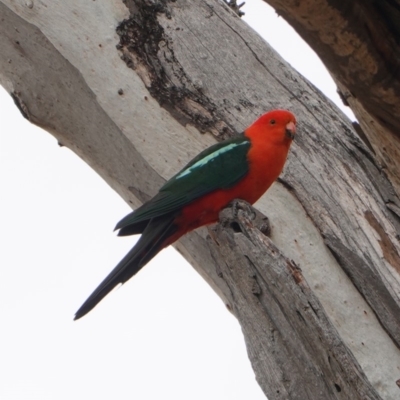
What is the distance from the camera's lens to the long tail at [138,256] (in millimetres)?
4176

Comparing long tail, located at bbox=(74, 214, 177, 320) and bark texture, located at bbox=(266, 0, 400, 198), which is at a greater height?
bark texture, located at bbox=(266, 0, 400, 198)

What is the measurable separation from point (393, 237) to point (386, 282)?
328 millimetres

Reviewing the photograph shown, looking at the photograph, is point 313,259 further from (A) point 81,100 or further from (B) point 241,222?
(A) point 81,100

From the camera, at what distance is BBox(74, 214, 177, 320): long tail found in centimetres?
418

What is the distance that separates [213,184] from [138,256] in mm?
615

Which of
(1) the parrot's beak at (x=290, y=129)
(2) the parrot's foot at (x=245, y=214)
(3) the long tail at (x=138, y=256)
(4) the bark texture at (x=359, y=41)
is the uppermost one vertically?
(1) the parrot's beak at (x=290, y=129)

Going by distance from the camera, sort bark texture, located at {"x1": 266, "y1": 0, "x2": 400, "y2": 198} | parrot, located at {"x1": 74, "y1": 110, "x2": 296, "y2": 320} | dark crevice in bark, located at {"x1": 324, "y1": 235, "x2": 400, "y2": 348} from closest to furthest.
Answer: bark texture, located at {"x1": 266, "y1": 0, "x2": 400, "y2": 198} < dark crevice in bark, located at {"x1": 324, "y1": 235, "x2": 400, "y2": 348} < parrot, located at {"x1": 74, "y1": 110, "x2": 296, "y2": 320}

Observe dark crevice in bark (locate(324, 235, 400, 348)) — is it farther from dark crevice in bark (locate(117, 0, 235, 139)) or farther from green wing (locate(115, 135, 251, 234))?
dark crevice in bark (locate(117, 0, 235, 139))

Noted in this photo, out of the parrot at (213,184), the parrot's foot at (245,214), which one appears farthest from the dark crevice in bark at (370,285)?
the parrot at (213,184)

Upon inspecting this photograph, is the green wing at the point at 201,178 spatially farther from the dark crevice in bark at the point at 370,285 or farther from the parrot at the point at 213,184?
the dark crevice in bark at the point at 370,285

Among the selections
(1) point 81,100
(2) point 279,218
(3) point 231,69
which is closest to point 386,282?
(2) point 279,218

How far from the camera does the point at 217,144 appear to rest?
4.63m

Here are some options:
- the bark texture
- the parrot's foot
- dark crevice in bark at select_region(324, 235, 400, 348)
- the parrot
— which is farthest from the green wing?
the bark texture

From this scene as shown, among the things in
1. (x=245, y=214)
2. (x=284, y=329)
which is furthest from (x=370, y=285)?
(x=284, y=329)
